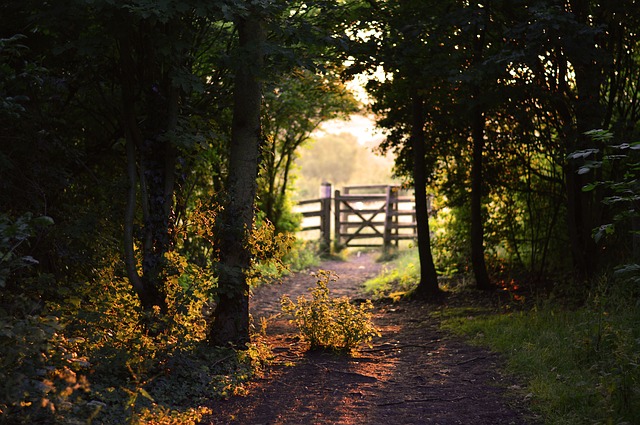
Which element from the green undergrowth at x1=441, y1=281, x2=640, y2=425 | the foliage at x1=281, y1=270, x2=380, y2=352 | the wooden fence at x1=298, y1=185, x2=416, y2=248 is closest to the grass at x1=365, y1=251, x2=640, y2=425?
the green undergrowth at x1=441, y1=281, x2=640, y2=425

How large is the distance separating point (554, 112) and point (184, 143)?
5.78 meters

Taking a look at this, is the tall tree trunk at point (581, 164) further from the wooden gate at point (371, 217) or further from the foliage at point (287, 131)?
the wooden gate at point (371, 217)

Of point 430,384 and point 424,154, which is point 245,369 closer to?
point 430,384

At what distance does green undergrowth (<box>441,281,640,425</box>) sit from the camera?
16.4ft

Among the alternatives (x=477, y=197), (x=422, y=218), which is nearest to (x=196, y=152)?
(x=422, y=218)

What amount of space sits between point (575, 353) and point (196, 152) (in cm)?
444

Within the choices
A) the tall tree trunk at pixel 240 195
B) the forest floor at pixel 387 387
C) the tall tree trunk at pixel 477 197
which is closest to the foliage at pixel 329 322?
the forest floor at pixel 387 387

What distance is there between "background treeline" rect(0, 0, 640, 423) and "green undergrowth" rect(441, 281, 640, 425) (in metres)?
1.12

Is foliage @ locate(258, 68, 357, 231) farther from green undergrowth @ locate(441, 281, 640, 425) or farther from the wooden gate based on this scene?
green undergrowth @ locate(441, 281, 640, 425)

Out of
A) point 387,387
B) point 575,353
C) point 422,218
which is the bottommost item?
point 387,387

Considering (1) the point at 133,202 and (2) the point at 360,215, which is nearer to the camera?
(1) the point at 133,202

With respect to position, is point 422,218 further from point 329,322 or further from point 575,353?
point 575,353

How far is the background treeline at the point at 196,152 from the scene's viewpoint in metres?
5.53

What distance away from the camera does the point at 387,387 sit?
639 cm
